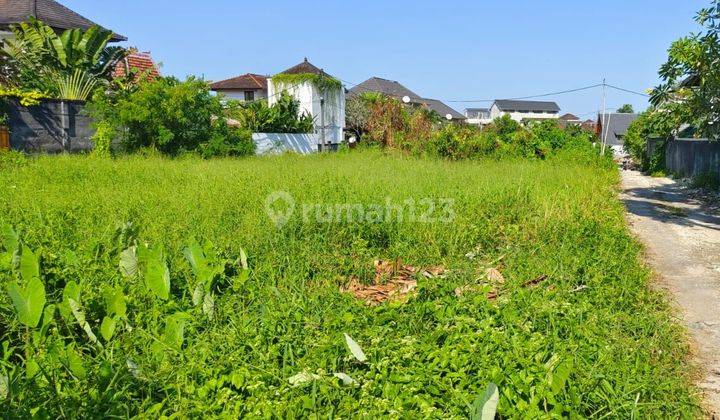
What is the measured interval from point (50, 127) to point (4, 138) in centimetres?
126

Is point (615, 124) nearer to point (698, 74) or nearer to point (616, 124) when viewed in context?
point (616, 124)

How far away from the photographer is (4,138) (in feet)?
42.7

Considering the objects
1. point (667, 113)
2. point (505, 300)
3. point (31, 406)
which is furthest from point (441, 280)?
point (667, 113)

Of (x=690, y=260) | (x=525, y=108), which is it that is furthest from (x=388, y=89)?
(x=525, y=108)

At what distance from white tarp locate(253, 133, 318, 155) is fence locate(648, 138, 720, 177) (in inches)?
507

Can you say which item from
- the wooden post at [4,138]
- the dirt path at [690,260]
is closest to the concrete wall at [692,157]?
the dirt path at [690,260]

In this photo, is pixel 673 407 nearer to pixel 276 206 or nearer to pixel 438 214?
pixel 438 214

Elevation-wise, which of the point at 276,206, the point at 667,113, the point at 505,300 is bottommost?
the point at 505,300

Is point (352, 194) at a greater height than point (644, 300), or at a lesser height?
greater

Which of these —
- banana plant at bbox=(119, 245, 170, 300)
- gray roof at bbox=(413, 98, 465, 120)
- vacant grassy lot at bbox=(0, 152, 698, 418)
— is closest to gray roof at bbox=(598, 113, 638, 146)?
gray roof at bbox=(413, 98, 465, 120)

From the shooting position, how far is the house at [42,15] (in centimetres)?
2024

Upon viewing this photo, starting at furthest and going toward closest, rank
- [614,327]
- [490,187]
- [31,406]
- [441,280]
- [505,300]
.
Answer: [490,187], [441,280], [505,300], [614,327], [31,406]

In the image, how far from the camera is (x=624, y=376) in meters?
2.87

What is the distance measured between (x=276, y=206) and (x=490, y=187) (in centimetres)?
365
